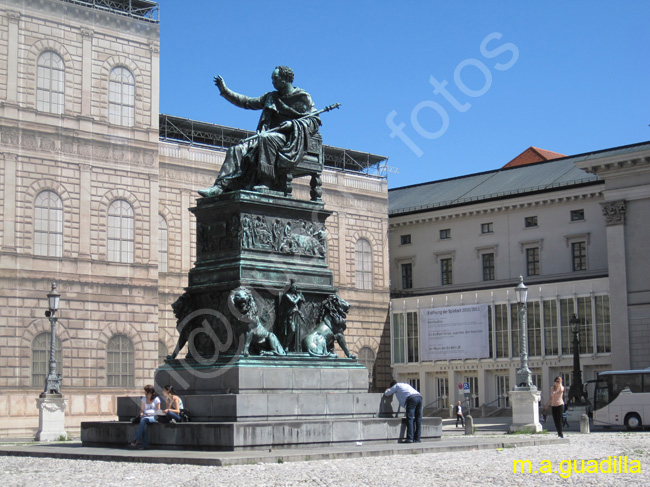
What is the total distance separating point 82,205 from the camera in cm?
4888

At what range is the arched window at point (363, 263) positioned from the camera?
6412cm

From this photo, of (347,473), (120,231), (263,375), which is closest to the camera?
(347,473)

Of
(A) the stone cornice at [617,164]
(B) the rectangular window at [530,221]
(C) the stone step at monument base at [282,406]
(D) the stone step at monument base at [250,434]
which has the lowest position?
(D) the stone step at monument base at [250,434]

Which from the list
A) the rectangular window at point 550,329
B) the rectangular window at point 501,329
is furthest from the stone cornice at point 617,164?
the rectangular window at point 501,329

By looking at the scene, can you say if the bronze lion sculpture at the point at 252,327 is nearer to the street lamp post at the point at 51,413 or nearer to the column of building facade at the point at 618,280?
the street lamp post at the point at 51,413

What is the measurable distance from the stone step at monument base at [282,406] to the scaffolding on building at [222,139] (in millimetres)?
36084

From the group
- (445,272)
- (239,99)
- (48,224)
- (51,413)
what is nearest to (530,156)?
(445,272)

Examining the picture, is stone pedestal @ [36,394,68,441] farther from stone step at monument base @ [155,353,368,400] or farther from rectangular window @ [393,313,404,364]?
rectangular window @ [393,313,404,364]

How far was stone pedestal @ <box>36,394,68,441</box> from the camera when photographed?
113ft

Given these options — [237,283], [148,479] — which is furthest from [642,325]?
[148,479]

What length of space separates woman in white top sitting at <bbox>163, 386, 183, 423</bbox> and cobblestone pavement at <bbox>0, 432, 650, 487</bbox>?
59.4 inches

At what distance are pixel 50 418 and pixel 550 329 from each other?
3270cm

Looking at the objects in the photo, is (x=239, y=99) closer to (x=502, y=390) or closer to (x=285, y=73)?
(x=285, y=73)

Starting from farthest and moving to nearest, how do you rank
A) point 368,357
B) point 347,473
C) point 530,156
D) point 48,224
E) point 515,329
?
1. point 530,156
2. point 368,357
3. point 515,329
4. point 48,224
5. point 347,473
